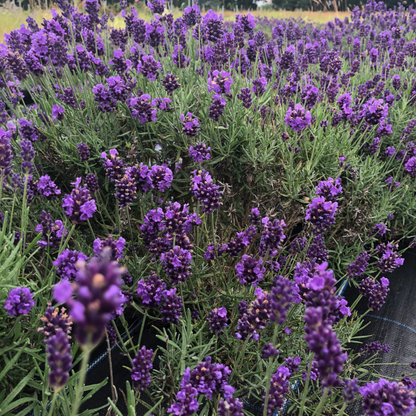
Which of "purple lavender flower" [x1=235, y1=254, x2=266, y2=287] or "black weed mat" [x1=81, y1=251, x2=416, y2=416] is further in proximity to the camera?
"black weed mat" [x1=81, y1=251, x2=416, y2=416]

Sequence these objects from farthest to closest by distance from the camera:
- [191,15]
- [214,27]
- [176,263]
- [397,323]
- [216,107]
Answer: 1. [191,15]
2. [214,27]
3. [397,323]
4. [216,107]
5. [176,263]

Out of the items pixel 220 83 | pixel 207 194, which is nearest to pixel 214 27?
pixel 220 83

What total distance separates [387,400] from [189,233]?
171cm

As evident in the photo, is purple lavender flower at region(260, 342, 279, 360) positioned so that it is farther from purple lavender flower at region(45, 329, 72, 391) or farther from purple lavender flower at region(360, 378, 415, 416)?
purple lavender flower at region(45, 329, 72, 391)

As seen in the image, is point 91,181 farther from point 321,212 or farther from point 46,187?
point 321,212

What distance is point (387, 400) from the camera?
1.03 metres

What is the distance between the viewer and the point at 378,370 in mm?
2289

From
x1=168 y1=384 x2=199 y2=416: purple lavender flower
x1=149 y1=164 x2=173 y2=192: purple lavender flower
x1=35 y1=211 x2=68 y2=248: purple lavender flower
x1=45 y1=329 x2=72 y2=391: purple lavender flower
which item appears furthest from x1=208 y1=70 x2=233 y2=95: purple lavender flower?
x1=45 y1=329 x2=72 y2=391: purple lavender flower

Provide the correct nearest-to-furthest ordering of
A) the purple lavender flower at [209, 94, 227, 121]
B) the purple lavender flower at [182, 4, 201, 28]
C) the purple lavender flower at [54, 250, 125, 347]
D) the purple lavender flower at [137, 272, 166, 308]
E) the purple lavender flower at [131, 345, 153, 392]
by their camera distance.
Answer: the purple lavender flower at [54, 250, 125, 347] → the purple lavender flower at [131, 345, 153, 392] → the purple lavender flower at [137, 272, 166, 308] → the purple lavender flower at [209, 94, 227, 121] → the purple lavender flower at [182, 4, 201, 28]

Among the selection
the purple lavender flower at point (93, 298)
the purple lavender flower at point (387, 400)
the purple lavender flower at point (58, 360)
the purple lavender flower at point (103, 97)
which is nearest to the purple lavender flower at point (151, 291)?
the purple lavender flower at point (58, 360)

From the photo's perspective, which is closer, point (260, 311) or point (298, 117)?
point (260, 311)

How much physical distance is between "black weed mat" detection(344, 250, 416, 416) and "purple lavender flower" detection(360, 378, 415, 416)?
3.92 feet

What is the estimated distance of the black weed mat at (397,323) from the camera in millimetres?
2326

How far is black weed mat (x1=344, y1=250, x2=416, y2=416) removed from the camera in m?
2.33
